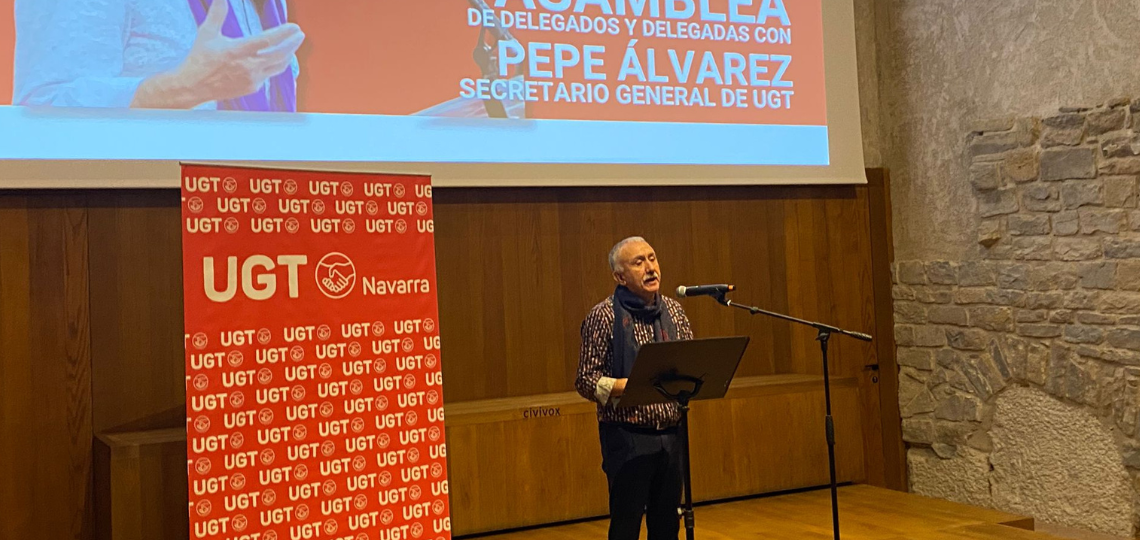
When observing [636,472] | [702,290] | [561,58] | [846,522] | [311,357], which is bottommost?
[846,522]

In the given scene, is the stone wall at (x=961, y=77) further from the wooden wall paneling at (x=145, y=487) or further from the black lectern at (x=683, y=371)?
the wooden wall paneling at (x=145, y=487)

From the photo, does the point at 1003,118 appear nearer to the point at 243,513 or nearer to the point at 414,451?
the point at 414,451

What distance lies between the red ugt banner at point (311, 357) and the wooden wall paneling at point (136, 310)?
6.00 ft

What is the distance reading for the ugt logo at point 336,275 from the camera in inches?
135

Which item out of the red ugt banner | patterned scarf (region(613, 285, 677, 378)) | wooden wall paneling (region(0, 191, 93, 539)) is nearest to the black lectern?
patterned scarf (region(613, 285, 677, 378))

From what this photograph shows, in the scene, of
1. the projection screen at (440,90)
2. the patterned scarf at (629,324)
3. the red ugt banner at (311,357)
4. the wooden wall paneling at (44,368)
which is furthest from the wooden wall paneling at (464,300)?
the patterned scarf at (629,324)

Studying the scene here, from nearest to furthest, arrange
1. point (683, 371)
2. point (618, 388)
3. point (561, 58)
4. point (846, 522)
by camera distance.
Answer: point (683, 371), point (618, 388), point (846, 522), point (561, 58)

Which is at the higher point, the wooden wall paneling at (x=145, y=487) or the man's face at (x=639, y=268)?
the man's face at (x=639, y=268)

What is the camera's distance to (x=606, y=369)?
366 centimetres

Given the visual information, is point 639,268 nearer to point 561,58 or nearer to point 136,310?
point 561,58

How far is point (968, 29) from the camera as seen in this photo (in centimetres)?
583

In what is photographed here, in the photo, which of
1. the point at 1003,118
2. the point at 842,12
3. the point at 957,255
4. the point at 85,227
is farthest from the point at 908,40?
the point at 85,227

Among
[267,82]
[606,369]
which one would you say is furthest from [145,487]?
[606,369]

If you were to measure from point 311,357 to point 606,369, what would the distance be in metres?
0.96
